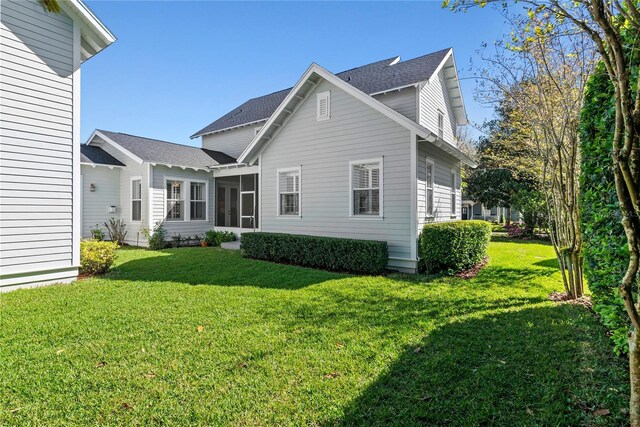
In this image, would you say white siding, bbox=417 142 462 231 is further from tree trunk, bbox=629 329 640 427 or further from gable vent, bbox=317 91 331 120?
tree trunk, bbox=629 329 640 427

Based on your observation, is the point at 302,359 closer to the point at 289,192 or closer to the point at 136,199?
the point at 289,192

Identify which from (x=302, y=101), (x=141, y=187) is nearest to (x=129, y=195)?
(x=141, y=187)

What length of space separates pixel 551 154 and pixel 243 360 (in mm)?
6673

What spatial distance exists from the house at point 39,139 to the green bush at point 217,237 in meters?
7.66

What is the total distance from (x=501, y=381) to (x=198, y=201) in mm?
15000

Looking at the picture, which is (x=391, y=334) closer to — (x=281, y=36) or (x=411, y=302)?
(x=411, y=302)

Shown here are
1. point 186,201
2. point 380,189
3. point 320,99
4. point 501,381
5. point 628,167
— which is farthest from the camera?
point 186,201

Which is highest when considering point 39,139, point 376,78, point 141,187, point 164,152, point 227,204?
point 376,78

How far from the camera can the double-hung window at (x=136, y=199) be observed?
14.4 metres

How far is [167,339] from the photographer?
4.16 meters

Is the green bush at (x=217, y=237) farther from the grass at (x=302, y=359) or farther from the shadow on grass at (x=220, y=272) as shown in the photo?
the grass at (x=302, y=359)

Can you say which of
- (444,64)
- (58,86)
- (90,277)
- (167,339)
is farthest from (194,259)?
(444,64)

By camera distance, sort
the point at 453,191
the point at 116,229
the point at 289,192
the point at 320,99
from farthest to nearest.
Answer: the point at 116,229 < the point at 453,191 < the point at 289,192 < the point at 320,99

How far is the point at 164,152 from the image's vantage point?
1552 centimetres
